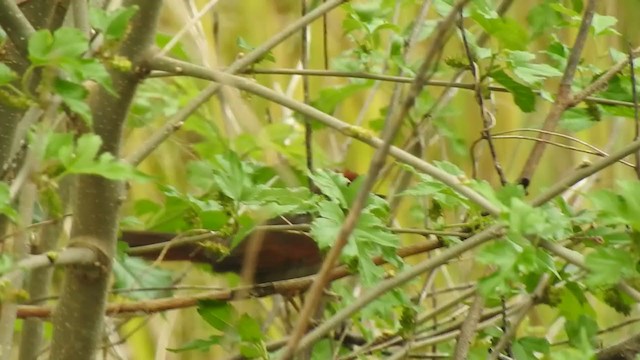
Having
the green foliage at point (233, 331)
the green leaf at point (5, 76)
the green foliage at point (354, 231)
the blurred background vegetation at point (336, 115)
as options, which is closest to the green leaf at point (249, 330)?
the green foliage at point (233, 331)

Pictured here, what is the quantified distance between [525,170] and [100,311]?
1.70ft

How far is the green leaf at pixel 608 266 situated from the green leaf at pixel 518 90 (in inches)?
12.7

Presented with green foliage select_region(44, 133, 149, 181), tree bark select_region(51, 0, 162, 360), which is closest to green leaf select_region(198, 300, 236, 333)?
tree bark select_region(51, 0, 162, 360)

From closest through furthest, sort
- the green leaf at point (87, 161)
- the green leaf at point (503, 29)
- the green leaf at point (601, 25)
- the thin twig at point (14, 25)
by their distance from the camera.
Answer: the green leaf at point (87, 161) → the thin twig at point (14, 25) → the green leaf at point (503, 29) → the green leaf at point (601, 25)

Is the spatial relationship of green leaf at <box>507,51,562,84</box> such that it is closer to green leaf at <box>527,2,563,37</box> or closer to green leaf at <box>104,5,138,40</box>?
green leaf at <box>527,2,563,37</box>

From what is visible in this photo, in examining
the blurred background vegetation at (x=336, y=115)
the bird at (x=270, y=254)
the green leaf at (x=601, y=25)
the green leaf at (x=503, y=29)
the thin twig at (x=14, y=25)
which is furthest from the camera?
the blurred background vegetation at (x=336, y=115)

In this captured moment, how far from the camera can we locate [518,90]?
40.7 inches

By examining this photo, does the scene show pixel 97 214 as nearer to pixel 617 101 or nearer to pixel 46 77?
pixel 46 77

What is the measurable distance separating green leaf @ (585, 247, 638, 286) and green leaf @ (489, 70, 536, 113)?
0.32m

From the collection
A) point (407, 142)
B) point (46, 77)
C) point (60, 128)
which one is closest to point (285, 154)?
point (407, 142)

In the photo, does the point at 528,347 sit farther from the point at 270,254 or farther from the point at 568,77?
the point at 270,254

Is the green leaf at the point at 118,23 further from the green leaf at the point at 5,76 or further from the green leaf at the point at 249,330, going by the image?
the green leaf at the point at 249,330

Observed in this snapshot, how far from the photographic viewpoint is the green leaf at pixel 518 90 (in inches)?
39.9

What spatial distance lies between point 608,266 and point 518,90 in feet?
1.16
